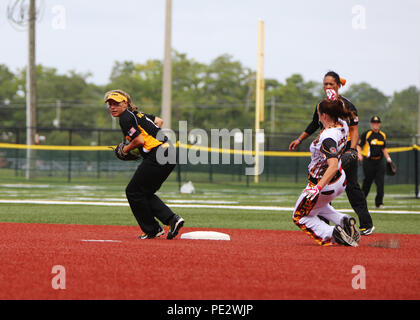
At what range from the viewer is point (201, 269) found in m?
5.80

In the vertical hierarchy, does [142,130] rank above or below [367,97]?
below

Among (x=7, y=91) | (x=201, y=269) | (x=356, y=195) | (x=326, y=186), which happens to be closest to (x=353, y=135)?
(x=356, y=195)

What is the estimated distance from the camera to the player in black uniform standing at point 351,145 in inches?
343

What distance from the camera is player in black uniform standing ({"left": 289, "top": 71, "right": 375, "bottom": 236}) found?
872cm

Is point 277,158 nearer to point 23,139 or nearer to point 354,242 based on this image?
point 23,139

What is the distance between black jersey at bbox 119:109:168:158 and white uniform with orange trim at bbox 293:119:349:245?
1996mm

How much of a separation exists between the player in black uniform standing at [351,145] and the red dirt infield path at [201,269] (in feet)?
3.22

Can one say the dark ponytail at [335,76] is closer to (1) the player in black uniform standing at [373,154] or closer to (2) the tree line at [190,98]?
(1) the player in black uniform standing at [373,154]

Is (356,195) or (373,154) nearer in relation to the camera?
(356,195)

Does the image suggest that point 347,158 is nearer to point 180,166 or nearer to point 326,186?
point 326,186

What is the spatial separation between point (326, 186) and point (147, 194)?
7.63ft

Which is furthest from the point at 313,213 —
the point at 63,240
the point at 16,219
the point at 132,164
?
the point at 132,164
